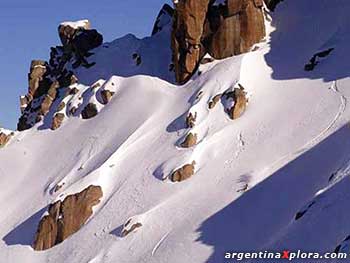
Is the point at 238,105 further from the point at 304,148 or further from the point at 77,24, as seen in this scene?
the point at 77,24

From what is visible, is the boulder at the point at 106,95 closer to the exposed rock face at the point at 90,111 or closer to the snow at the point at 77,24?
the exposed rock face at the point at 90,111

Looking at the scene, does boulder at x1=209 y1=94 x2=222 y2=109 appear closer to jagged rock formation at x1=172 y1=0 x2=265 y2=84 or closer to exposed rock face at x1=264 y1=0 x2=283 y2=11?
jagged rock formation at x1=172 y1=0 x2=265 y2=84

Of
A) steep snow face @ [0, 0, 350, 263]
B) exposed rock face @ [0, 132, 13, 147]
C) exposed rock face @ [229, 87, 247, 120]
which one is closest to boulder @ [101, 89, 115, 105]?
steep snow face @ [0, 0, 350, 263]

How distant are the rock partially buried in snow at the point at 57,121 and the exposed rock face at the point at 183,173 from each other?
758 inches

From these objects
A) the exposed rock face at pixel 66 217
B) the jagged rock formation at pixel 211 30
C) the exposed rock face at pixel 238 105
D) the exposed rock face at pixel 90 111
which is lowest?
the exposed rock face at pixel 66 217

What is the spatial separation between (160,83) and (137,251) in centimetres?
1972

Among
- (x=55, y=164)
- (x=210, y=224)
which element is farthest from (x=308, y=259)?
(x=55, y=164)

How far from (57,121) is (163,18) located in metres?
16.8

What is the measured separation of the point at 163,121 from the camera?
135ft

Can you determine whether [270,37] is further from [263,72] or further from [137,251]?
[137,251]

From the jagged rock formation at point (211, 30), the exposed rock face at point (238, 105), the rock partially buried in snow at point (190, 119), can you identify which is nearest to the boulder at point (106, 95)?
the jagged rock formation at point (211, 30)

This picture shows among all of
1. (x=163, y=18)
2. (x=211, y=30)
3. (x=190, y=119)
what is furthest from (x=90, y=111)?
(x=163, y=18)

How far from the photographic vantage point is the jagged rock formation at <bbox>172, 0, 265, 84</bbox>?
43.8 metres

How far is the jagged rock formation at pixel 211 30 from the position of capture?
1724 inches
